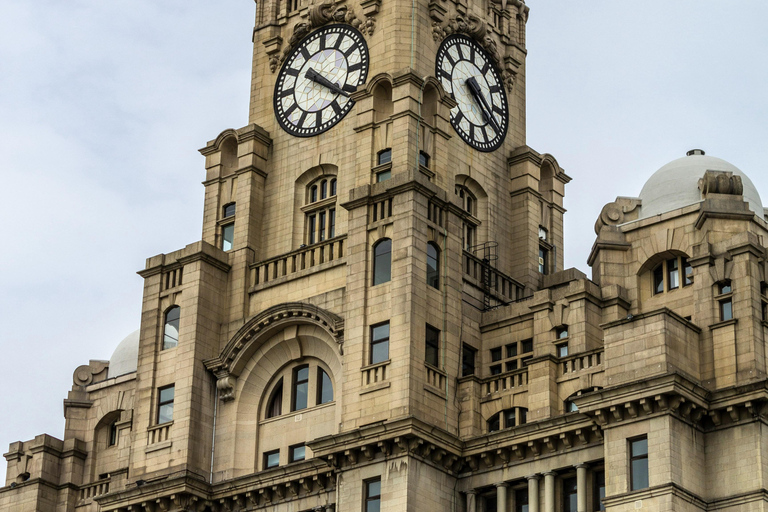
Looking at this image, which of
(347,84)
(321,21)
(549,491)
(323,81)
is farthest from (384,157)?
(549,491)

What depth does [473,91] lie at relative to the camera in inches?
3061

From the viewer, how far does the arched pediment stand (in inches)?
2783

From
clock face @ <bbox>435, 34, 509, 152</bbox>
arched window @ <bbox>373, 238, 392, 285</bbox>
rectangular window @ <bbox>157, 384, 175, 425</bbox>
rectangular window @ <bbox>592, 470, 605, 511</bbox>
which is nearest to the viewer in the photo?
rectangular window @ <bbox>592, 470, 605, 511</bbox>

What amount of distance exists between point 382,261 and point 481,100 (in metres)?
12.6

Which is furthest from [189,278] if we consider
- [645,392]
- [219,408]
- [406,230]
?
[645,392]

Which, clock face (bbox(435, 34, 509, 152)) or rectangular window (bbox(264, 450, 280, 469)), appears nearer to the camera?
rectangular window (bbox(264, 450, 280, 469))

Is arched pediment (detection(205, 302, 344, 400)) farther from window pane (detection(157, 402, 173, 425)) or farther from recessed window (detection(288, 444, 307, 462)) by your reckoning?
recessed window (detection(288, 444, 307, 462))

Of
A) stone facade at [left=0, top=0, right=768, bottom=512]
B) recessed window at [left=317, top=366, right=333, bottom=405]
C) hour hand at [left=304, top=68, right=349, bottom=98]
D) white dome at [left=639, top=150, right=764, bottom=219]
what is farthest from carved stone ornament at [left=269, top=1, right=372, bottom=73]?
recessed window at [left=317, top=366, right=333, bottom=405]

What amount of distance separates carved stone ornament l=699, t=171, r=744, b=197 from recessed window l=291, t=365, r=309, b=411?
56.6 ft

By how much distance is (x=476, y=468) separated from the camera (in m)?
65.7

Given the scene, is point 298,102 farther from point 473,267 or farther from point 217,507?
point 217,507

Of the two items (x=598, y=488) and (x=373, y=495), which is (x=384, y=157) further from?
(x=598, y=488)

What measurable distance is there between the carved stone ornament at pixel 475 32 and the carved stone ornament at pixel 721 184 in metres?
14.4

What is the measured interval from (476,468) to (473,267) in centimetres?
949
